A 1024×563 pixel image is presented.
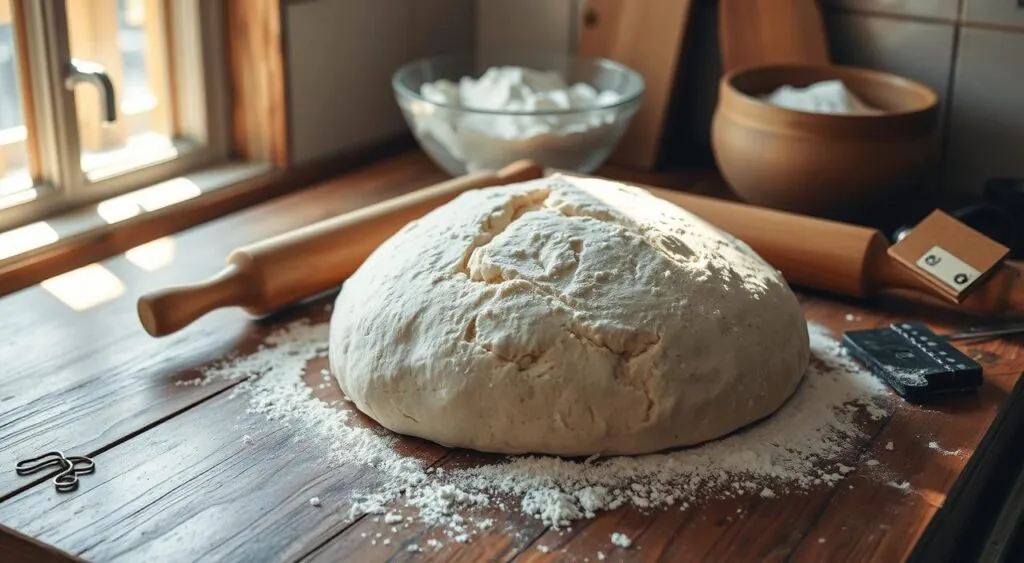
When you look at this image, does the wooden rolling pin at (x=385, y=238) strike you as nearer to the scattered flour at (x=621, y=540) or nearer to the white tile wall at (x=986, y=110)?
the white tile wall at (x=986, y=110)

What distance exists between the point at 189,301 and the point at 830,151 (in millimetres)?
820

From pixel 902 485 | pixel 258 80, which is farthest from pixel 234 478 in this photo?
pixel 258 80

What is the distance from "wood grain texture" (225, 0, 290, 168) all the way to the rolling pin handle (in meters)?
0.47

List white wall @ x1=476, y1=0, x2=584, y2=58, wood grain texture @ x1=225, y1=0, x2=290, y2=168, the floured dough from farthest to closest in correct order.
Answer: white wall @ x1=476, y1=0, x2=584, y2=58, wood grain texture @ x1=225, y1=0, x2=290, y2=168, the floured dough

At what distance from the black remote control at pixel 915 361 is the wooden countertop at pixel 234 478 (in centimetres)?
2

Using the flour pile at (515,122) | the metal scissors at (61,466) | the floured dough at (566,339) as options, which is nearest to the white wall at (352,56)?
the flour pile at (515,122)

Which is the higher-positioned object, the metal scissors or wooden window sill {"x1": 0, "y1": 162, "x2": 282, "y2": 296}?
wooden window sill {"x1": 0, "y1": 162, "x2": 282, "y2": 296}

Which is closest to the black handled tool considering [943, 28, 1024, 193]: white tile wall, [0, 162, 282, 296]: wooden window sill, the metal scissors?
[943, 28, 1024, 193]: white tile wall

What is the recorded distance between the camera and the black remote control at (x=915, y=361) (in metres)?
1.11

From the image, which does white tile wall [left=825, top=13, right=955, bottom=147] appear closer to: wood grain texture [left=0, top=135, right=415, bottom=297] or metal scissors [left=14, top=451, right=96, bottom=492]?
wood grain texture [left=0, top=135, right=415, bottom=297]

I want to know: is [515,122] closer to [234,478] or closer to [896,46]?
[896,46]

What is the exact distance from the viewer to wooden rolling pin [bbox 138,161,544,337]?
1.18 meters

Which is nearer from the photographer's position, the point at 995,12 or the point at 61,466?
the point at 61,466

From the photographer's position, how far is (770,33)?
66.1 inches
